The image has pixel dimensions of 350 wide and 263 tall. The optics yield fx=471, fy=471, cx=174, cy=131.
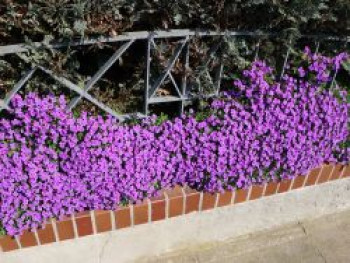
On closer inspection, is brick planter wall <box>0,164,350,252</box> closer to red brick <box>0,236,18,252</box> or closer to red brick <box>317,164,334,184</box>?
red brick <box>0,236,18,252</box>

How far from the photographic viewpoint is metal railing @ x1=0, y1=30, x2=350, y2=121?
2.57 m

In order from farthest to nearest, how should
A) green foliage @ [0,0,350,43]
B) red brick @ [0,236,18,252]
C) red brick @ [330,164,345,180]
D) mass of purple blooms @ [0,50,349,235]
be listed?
red brick @ [330,164,345,180], red brick @ [0,236,18,252], mass of purple blooms @ [0,50,349,235], green foliage @ [0,0,350,43]

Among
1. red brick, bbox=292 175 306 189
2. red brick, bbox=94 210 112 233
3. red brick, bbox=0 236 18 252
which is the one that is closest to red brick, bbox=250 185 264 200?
red brick, bbox=292 175 306 189

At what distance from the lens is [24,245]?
287cm

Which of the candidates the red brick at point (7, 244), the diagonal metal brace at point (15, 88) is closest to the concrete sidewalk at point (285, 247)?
the red brick at point (7, 244)

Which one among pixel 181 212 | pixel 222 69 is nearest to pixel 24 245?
pixel 181 212

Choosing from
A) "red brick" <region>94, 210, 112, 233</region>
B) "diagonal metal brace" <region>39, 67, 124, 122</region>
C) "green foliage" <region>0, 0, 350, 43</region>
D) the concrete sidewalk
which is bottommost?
the concrete sidewalk

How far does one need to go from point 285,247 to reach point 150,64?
170cm

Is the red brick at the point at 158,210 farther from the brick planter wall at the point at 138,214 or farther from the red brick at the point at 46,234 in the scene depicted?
the red brick at the point at 46,234

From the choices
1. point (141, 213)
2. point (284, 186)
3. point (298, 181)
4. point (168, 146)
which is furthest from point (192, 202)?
point (298, 181)

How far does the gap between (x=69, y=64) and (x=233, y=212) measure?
1.49 metres

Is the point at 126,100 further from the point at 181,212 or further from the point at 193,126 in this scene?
the point at 181,212

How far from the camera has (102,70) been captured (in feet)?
8.78

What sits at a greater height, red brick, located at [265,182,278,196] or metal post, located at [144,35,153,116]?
metal post, located at [144,35,153,116]
